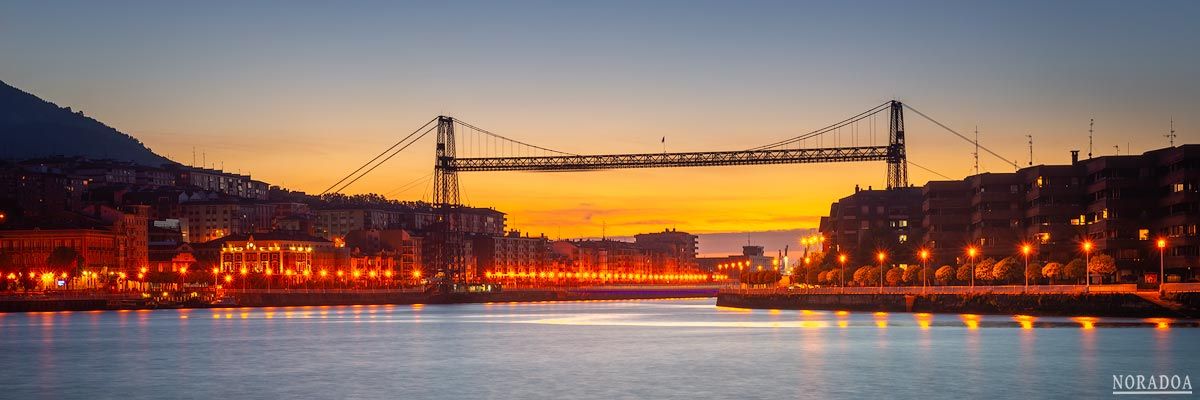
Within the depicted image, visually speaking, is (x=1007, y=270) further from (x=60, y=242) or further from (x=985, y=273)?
(x=60, y=242)

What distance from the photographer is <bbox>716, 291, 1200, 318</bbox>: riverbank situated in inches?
3157

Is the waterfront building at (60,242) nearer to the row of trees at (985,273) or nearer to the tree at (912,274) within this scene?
the row of trees at (985,273)

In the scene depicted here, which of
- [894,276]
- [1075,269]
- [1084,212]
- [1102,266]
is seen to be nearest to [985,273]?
[1075,269]

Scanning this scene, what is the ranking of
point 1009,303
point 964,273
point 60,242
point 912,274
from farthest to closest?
point 60,242, point 912,274, point 964,273, point 1009,303

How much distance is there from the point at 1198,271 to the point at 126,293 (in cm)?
11136

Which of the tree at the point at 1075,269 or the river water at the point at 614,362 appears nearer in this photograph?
the river water at the point at 614,362

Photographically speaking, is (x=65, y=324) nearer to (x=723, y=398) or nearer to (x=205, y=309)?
(x=205, y=309)

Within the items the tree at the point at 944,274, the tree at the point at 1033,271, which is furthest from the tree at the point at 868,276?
the tree at the point at 1033,271

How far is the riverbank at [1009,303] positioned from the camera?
80181 mm

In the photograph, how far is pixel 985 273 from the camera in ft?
358

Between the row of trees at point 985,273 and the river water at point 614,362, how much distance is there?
1173 centimetres

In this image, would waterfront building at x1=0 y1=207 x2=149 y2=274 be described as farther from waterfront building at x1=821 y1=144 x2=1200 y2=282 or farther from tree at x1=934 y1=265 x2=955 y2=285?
tree at x1=934 y1=265 x2=955 y2=285

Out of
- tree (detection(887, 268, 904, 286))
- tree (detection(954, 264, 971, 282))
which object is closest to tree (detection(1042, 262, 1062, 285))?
tree (detection(954, 264, 971, 282))

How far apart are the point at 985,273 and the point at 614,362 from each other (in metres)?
59.1
